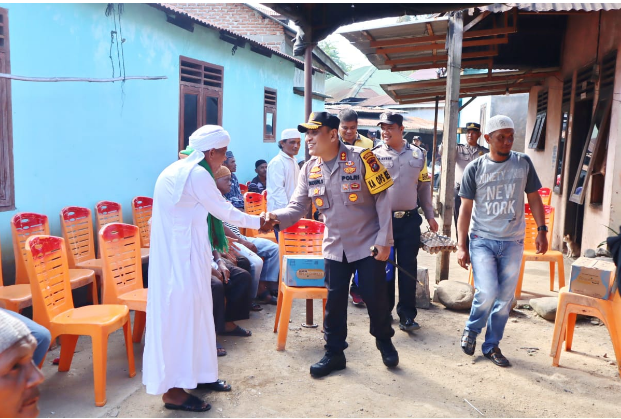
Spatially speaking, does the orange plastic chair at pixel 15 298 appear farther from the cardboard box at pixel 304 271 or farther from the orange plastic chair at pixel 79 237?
the cardboard box at pixel 304 271

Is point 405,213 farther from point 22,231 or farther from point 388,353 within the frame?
point 22,231

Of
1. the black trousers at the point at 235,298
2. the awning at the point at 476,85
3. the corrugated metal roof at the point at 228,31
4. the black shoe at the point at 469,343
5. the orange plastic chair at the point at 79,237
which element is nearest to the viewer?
the black shoe at the point at 469,343

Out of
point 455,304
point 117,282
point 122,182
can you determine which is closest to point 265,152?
point 122,182

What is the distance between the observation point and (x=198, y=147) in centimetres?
339

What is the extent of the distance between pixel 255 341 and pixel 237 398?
108 centimetres

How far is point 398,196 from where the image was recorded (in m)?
4.84

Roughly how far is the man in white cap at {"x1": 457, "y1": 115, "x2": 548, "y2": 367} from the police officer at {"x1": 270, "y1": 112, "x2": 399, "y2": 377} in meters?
0.79

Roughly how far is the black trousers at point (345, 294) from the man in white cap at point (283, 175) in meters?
2.25

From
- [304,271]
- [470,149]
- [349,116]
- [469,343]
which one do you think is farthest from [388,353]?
[470,149]

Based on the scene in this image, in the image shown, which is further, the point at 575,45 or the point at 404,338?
the point at 575,45

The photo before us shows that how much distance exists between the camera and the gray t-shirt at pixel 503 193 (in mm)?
4090

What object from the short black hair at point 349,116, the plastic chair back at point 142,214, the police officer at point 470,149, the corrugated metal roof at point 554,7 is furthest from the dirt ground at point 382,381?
the corrugated metal roof at point 554,7

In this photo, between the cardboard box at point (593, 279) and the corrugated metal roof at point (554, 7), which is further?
the corrugated metal roof at point (554, 7)

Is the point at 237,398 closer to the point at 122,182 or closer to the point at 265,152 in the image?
the point at 122,182
